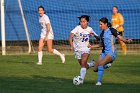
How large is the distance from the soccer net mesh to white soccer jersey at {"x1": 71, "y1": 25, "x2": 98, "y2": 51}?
475 inches

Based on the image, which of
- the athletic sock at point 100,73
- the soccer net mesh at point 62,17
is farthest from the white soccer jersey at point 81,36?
the soccer net mesh at point 62,17

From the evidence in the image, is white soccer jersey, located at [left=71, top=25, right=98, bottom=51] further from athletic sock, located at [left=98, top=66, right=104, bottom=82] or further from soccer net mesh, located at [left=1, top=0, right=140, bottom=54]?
soccer net mesh, located at [left=1, top=0, right=140, bottom=54]

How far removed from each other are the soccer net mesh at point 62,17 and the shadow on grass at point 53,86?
12.5 metres

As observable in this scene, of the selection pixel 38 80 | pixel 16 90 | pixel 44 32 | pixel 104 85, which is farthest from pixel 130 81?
pixel 44 32

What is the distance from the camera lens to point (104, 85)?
12594mm

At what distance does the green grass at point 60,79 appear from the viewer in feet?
37.7

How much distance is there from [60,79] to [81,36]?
128cm

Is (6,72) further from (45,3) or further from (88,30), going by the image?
(45,3)

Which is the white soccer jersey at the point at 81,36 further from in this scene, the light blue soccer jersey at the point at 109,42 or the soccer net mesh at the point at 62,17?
the soccer net mesh at the point at 62,17

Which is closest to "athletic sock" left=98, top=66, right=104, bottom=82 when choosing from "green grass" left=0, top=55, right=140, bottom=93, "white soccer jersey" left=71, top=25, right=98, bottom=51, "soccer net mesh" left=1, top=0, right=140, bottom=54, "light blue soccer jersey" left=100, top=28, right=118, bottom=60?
"green grass" left=0, top=55, right=140, bottom=93

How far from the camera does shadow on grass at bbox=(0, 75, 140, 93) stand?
1126 centimetres

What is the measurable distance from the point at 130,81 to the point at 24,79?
9.00ft

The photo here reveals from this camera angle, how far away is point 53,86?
12148 mm

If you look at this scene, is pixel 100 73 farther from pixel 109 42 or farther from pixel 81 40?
pixel 81 40
